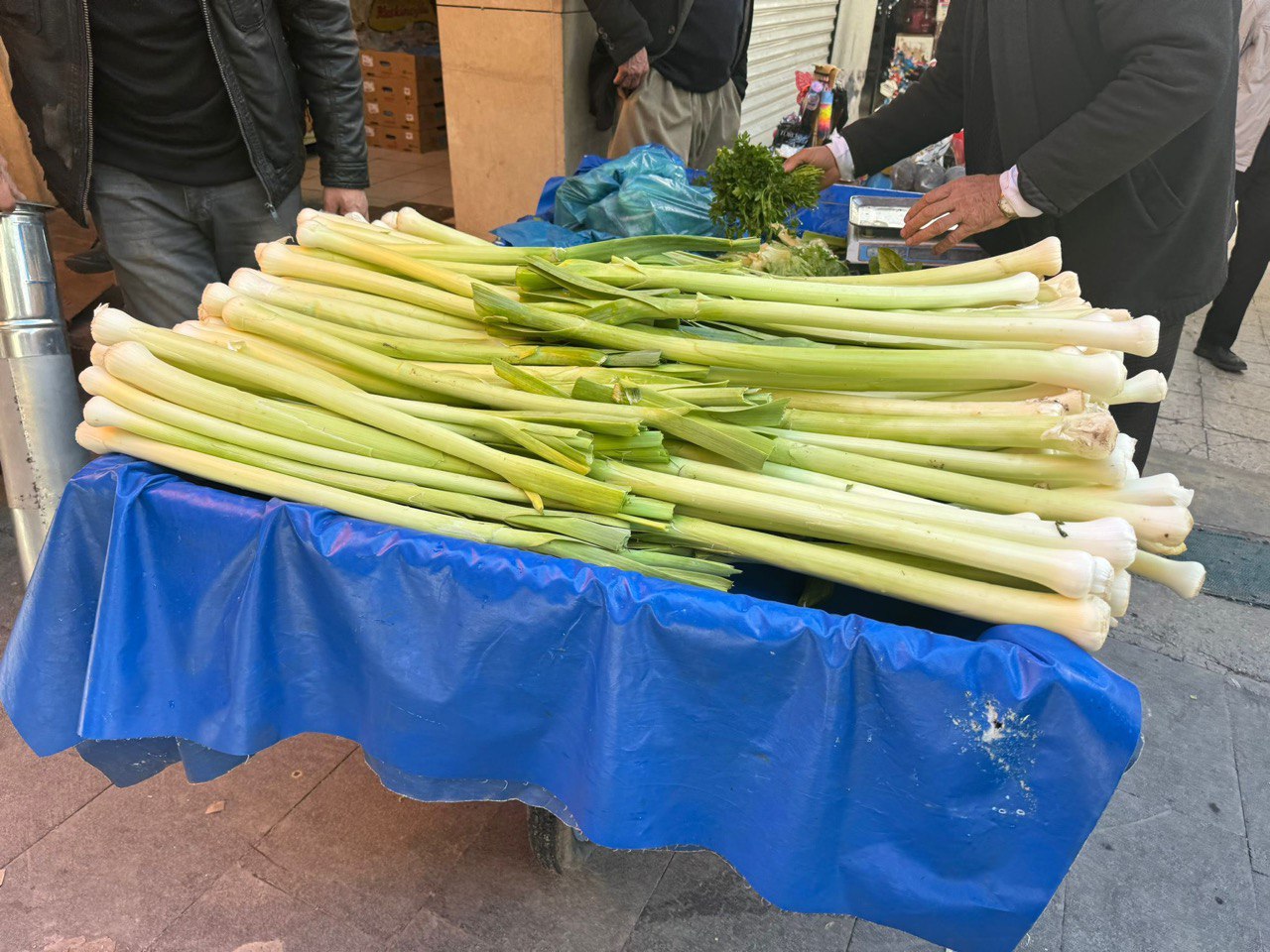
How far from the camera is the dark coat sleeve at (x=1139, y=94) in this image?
2.01 m

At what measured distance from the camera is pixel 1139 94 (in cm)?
205

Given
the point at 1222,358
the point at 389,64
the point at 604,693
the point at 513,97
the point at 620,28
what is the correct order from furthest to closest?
the point at 389,64 < the point at 1222,358 < the point at 513,97 < the point at 620,28 < the point at 604,693

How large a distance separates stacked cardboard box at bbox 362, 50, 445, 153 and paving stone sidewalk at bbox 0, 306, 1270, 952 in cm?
749

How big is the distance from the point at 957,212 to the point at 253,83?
87.3 inches

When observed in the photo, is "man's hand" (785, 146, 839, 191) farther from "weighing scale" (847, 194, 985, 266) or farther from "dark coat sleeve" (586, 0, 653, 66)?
"dark coat sleeve" (586, 0, 653, 66)

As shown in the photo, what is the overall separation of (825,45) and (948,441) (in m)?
9.41

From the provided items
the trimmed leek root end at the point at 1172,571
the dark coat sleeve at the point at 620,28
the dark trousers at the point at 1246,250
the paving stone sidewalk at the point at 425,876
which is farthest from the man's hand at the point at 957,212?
the dark trousers at the point at 1246,250

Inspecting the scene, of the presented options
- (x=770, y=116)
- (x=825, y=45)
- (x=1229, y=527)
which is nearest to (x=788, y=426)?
(x=1229, y=527)

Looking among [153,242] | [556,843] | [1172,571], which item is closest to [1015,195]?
[1172,571]

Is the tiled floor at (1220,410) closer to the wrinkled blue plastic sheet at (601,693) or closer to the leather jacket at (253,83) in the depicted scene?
the wrinkled blue plastic sheet at (601,693)

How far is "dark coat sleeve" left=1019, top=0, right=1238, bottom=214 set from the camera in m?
2.01

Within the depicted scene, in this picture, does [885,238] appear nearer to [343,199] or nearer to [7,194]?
[343,199]

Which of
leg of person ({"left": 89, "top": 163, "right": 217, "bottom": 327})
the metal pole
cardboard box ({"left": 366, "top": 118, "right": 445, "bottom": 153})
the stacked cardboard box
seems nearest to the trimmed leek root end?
the metal pole

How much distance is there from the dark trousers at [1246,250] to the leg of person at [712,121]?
3.00m
